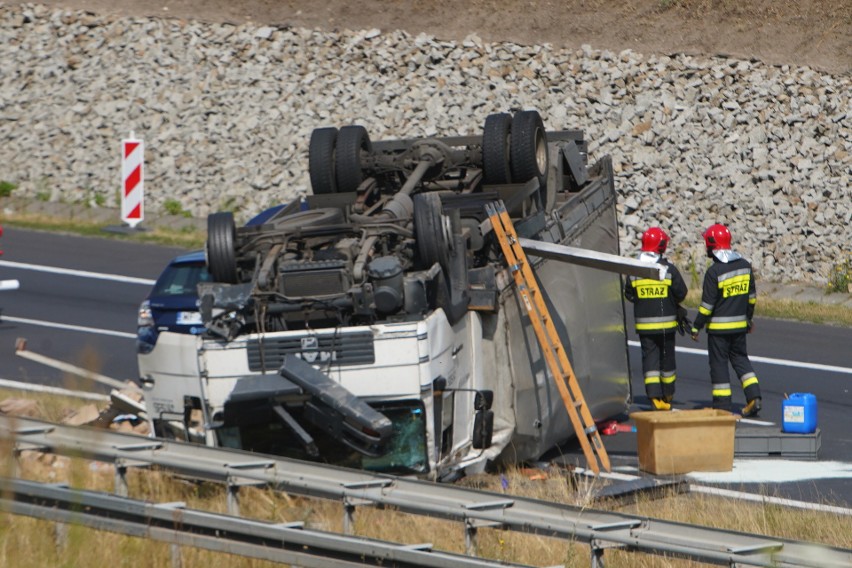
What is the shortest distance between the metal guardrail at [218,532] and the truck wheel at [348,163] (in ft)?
18.8

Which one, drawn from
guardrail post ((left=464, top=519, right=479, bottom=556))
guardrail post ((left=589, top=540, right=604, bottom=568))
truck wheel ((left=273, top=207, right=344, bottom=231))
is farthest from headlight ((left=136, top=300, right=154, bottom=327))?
guardrail post ((left=589, top=540, right=604, bottom=568))

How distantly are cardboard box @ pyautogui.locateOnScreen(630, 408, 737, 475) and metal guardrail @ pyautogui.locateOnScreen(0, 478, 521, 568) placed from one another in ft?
16.3

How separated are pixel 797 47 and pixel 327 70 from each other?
8.35 meters

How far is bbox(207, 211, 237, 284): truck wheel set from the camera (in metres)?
11.0

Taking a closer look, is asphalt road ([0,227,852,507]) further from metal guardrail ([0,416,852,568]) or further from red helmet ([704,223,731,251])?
metal guardrail ([0,416,852,568])

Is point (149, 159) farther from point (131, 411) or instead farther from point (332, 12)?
point (131, 411)

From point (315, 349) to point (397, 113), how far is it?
15933 millimetres

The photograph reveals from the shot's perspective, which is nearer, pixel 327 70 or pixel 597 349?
pixel 597 349

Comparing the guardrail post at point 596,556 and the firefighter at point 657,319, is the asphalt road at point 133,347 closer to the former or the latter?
the firefighter at point 657,319

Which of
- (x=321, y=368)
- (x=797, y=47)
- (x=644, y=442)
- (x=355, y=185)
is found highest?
(x=797, y=47)

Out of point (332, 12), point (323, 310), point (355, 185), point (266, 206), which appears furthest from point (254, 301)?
point (332, 12)

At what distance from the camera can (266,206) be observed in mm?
25500

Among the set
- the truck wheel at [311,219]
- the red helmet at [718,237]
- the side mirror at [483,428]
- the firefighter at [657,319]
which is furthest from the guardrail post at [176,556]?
the red helmet at [718,237]

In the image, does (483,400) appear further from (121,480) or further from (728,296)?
(728,296)
